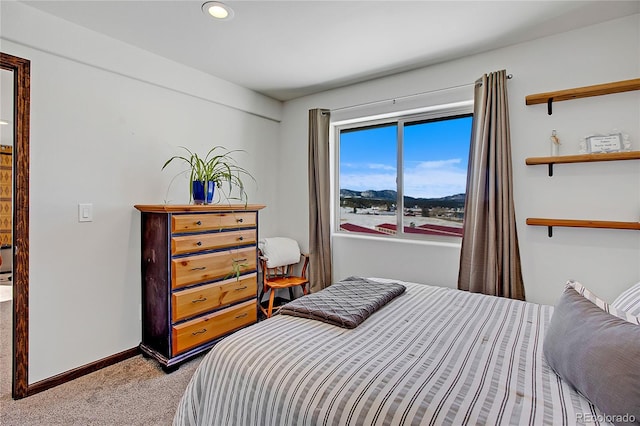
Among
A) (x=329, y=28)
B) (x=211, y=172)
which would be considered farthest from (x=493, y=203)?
(x=211, y=172)

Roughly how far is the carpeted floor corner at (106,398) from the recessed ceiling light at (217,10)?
2419 millimetres

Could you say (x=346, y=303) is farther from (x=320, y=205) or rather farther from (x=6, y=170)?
(x=6, y=170)

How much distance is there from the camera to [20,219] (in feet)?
6.35

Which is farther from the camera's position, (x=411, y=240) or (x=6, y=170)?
(x=411, y=240)

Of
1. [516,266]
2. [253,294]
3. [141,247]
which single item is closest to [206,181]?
[141,247]

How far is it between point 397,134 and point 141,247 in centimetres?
250

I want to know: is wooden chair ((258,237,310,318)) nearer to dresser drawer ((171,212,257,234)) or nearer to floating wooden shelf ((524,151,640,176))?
dresser drawer ((171,212,257,234))

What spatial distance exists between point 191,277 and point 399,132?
7.44ft

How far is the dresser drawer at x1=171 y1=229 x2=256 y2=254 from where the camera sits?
226 centimetres

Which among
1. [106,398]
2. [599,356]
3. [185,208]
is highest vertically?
[185,208]

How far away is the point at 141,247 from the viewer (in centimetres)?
255

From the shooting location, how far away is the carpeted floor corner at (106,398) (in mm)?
1789

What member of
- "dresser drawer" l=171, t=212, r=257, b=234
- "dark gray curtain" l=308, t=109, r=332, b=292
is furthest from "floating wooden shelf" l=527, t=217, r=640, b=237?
"dresser drawer" l=171, t=212, r=257, b=234

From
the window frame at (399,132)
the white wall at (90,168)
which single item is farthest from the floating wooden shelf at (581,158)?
the white wall at (90,168)
